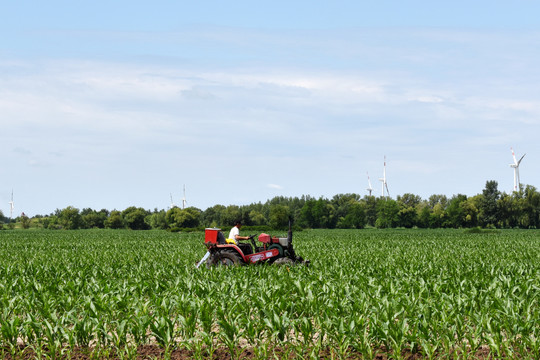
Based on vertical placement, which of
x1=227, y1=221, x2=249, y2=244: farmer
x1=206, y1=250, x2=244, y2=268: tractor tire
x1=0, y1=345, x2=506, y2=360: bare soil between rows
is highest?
x1=227, y1=221, x2=249, y2=244: farmer

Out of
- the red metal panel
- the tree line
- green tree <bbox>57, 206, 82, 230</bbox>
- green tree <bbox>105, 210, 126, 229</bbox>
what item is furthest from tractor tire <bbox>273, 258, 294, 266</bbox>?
green tree <bbox>57, 206, 82, 230</bbox>

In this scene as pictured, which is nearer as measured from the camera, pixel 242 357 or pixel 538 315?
pixel 242 357

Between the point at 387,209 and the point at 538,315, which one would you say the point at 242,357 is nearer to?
the point at 538,315

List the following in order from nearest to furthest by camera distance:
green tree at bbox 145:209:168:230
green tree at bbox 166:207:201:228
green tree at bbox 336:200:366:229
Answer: green tree at bbox 166:207:201:228 < green tree at bbox 336:200:366:229 < green tree at bbox 145:209:168:230

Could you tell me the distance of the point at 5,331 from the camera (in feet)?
30.0

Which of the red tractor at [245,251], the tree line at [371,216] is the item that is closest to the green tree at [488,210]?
the tree line at [371,216]

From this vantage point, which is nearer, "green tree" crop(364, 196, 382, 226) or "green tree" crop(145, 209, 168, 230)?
"green tree" crop(145, 209, 168, 230)

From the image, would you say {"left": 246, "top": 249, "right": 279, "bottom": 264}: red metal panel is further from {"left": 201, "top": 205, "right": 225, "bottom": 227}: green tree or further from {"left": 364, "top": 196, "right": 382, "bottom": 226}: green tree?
{"left": 364, "top": 196, "right": 382, "bottom": 226}: green tree

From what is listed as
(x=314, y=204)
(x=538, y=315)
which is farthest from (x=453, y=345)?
(x=314, y=204)

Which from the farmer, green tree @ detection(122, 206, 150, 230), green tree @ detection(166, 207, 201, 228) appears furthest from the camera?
green tree @ detection(122, 206, 150, 230)

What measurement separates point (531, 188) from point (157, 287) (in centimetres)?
13549

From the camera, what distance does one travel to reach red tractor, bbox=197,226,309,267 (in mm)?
16709

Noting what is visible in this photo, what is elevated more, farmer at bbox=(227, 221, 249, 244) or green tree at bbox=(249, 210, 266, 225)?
green tree at bbox=(249, 210, 266, 225)

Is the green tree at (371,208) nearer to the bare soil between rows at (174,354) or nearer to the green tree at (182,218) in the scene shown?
the green tree at (182,218)
